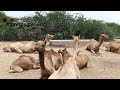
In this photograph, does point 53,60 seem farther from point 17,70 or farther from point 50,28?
point 50,28

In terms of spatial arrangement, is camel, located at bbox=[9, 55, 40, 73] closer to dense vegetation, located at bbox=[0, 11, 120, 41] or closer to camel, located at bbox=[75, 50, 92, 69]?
camel, located at bbox=[75, 50, 92, 69]

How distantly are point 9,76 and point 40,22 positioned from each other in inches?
449

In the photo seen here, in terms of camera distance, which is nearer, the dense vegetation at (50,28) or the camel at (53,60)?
the camel at (53,60)

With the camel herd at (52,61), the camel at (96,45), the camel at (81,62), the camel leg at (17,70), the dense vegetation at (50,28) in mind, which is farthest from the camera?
the dense vegetation at (50,28)

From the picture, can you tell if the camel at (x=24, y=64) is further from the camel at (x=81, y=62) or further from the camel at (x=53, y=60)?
the camel at (x=81, y=62)

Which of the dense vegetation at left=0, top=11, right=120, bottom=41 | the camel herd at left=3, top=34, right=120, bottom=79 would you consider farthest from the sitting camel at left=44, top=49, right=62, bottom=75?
the dense vegetation at left=0, top=11, right=120, bottom=41

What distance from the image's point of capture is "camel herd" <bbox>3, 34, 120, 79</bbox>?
3701 millimetres

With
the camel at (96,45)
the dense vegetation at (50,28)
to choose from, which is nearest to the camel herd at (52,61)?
the camel at (96,45)

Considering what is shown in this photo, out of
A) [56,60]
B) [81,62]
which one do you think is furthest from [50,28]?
[56,60]

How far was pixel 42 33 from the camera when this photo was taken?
17641 millimetres

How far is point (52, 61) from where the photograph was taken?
6.88 m

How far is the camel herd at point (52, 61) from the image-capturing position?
3701 millimetres
